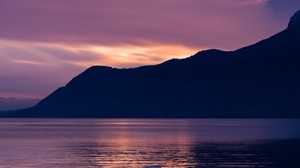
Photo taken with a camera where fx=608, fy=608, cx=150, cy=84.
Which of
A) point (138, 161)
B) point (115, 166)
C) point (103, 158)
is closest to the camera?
point (115, 166)

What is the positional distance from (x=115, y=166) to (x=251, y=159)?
78.9 ft

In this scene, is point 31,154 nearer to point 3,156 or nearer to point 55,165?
point 3,156

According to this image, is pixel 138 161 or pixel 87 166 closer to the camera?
pixel 87 166

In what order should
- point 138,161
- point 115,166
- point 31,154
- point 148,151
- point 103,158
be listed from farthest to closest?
point 148,151 → point 31,154 → point 103,158 → point 138,161 → point 115,166

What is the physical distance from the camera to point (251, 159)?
10288 centimetres

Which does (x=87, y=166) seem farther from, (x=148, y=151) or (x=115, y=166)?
(x=148, y=151)

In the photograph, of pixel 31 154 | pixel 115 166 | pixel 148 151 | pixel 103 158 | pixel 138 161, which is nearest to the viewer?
pixel 115 166

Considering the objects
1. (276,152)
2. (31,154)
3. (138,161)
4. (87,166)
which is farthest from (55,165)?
(276,152)

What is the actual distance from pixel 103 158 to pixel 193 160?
663 inches

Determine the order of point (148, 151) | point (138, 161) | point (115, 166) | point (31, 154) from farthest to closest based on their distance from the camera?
point (148, 151) → point (31, 154) → point (138, 161) → point (115, 166)

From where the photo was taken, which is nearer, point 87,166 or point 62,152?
point 87,166

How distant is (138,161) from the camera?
102 meters

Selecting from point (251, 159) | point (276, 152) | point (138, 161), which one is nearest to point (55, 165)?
point (138, 161)

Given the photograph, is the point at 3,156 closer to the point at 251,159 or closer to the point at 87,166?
the point at 87,166
